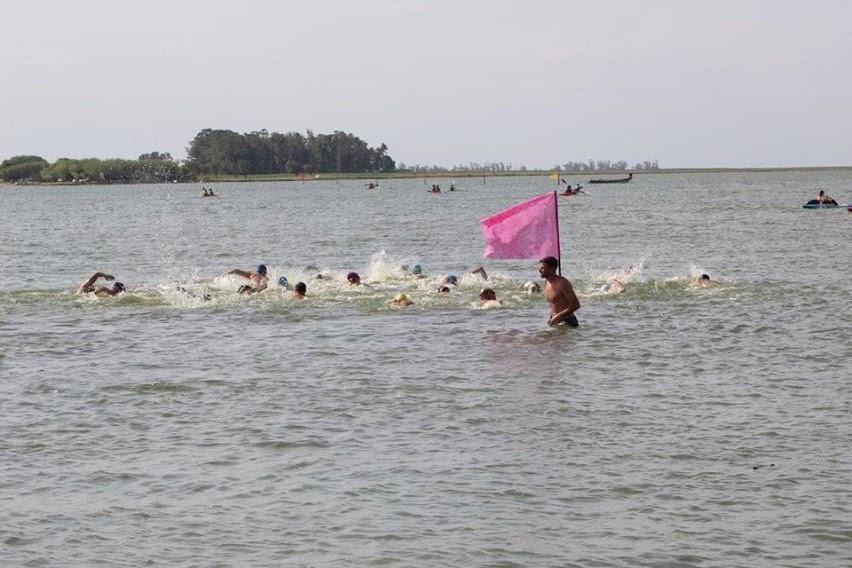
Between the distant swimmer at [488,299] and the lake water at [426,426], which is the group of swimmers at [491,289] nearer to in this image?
the distant swimmer at [488,299]

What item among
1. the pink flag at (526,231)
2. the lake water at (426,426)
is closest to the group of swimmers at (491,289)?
the lake water at (426,426)

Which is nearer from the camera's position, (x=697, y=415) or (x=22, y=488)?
(x=22, y=488)

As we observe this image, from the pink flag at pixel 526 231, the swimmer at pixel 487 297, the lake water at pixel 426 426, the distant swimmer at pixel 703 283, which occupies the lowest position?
the lake water at pixel 426 426

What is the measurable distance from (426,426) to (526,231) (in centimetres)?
927

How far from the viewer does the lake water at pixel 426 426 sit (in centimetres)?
1082

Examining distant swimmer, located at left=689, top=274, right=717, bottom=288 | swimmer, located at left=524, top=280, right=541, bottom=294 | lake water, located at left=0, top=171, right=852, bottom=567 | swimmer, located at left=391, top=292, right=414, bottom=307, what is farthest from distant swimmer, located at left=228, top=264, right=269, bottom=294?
distant swimmer, located at left=689, top=274, right=717, bottom=288

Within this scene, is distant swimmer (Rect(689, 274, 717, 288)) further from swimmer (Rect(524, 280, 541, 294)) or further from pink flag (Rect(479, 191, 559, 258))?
pink flag (Rect(479, 191, 559, 258))

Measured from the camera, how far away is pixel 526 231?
77.2 feet

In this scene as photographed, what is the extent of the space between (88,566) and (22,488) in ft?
8.41

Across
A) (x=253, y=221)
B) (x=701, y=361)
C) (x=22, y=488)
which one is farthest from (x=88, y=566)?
(x=253, y=221)

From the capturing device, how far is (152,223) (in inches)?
3172

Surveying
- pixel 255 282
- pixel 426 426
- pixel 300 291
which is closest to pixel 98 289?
pixel 255 282

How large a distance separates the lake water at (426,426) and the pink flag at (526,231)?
4.90 feet

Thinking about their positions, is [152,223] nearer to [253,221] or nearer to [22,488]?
[253,221]
